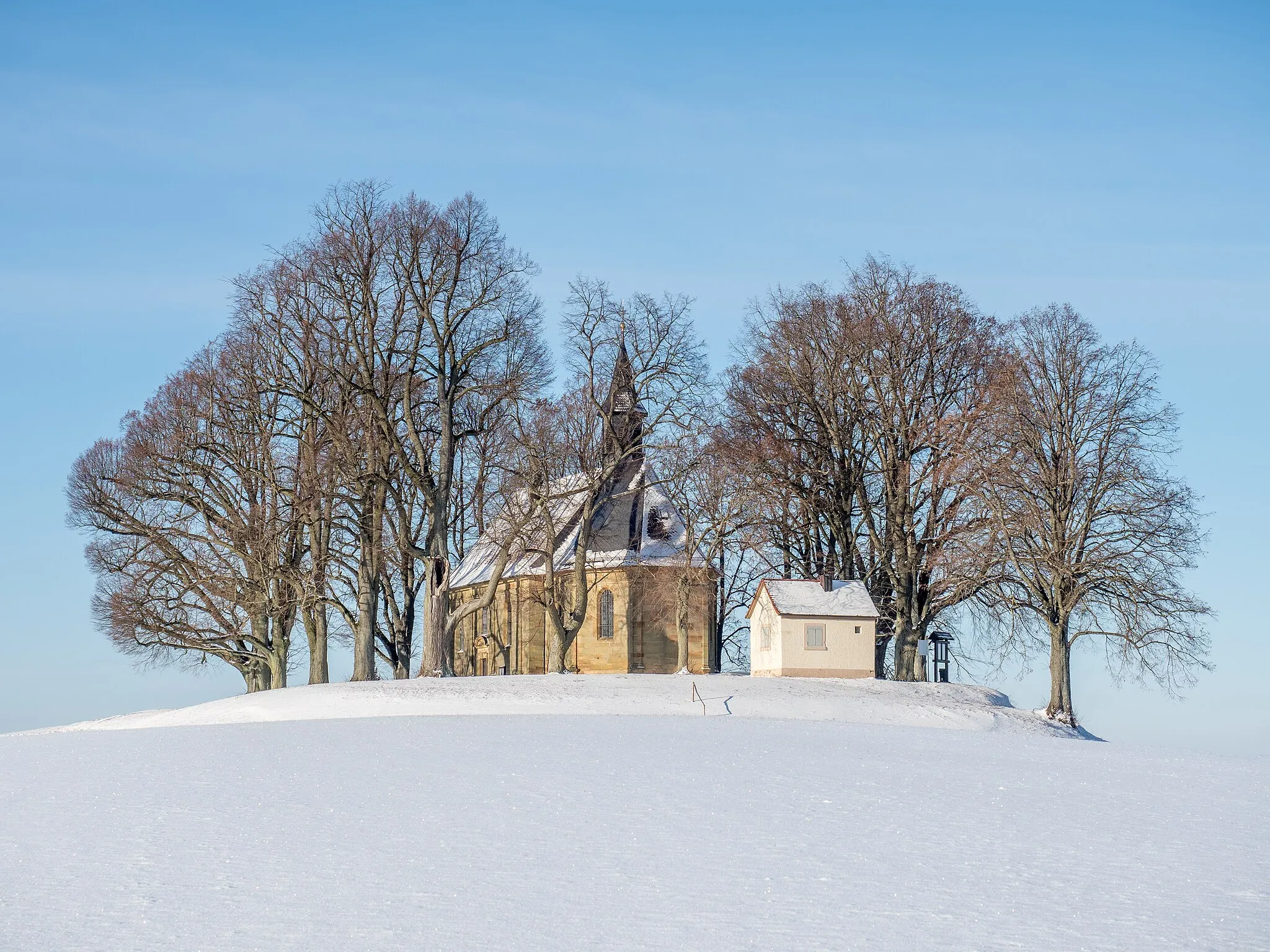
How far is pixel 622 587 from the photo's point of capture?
53312 mm

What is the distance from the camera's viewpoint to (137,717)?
38844 mm

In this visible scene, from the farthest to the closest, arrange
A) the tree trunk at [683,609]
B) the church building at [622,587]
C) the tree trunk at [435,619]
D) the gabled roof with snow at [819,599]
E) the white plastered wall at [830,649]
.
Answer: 1. the church building at [622,587]
2. the tree trunk at [683,609]
3. the gabled roof with snow at [819,599]
4. the white plastered wall at [830,649]
5. the tree trunk at [435,619]

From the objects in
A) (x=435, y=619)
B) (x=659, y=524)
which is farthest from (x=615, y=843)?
(x=659, y=524)

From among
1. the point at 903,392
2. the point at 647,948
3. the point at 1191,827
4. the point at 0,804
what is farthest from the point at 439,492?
the point at 647,948

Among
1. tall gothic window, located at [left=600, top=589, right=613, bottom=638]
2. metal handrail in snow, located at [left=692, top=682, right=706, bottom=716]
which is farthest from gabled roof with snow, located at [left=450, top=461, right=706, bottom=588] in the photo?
metal handrail in snow, located at [left=692, top=682, right=706, bottom=716]

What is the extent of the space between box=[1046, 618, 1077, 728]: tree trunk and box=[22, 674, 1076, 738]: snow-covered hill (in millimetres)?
1407

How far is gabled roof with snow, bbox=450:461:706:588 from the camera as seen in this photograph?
5234 centimetres

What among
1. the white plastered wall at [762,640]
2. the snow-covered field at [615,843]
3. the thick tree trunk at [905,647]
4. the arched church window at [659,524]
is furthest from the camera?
the arched church window at [659,524]

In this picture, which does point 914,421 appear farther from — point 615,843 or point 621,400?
point 615,843

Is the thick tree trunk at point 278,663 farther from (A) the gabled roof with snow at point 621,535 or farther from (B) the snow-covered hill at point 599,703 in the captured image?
(A) the gabled roof with snow at point 621,535

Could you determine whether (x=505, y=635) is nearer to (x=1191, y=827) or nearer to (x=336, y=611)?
(x=336, y=611)

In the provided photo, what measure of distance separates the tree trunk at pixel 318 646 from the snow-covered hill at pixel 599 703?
5991mm

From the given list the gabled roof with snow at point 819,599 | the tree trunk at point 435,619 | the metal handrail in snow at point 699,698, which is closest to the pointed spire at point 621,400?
the gabled roof with snow at point 819,599

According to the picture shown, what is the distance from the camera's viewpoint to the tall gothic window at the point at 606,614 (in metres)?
54.2
